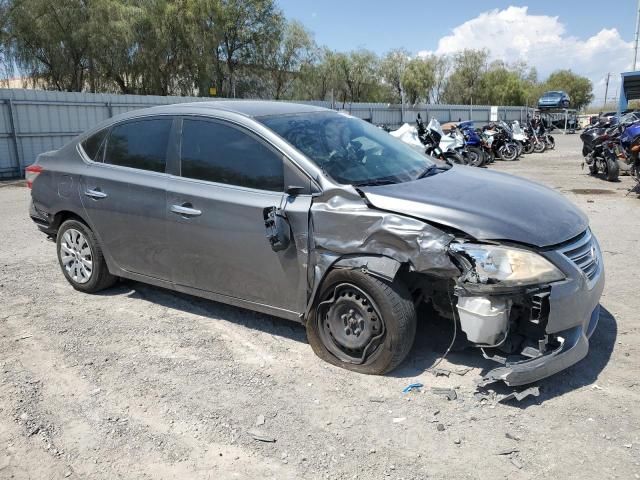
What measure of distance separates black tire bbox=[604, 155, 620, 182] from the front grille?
11205mm

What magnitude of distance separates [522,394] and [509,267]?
2.47 ft

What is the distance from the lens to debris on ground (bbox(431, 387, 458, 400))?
3410mm

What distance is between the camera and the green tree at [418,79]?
191ft

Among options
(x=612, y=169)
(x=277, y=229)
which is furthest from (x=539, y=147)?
(x=277, y=229)

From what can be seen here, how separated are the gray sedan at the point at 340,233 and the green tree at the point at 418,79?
55.4 m

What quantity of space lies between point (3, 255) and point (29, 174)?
183cm

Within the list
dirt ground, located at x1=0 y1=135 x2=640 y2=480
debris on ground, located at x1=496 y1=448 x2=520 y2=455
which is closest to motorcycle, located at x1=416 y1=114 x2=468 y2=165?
dirt ground, located at x1=0 y1=135 x2=640 y2=480

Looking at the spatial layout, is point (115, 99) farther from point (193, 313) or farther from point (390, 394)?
point (390, 394)

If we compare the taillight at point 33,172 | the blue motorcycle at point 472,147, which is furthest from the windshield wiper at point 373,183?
the blue motorcycle at point 472,147

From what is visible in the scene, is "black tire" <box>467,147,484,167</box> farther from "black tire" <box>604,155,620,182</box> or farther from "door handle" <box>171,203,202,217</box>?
"door handle" <box>171,203,202,217</box>

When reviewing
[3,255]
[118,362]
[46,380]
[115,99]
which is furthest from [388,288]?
[115,99]

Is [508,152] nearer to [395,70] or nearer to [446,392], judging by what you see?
[446,392]

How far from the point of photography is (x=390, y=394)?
136 inches

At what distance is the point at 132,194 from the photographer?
455cm
